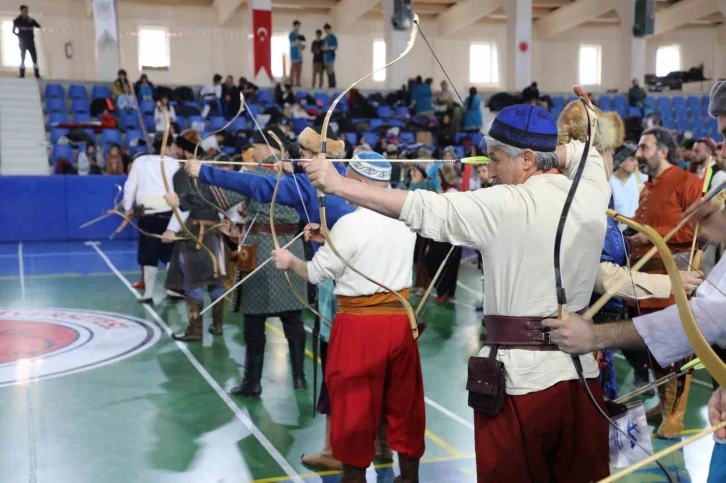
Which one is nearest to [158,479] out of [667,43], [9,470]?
[9,470]

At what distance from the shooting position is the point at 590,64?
2811 cm

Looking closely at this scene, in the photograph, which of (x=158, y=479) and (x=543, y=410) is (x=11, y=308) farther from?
(x=543, y=410)

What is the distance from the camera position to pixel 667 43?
92.0 ft

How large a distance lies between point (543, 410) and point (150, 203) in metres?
6.12

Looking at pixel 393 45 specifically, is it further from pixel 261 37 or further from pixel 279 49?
pixel 279 49

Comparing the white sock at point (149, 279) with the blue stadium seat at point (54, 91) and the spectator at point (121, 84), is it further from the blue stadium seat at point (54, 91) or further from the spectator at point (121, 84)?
the blue stadium seat at point (54, 91)

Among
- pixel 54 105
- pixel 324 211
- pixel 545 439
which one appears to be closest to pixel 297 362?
pixel 324 211

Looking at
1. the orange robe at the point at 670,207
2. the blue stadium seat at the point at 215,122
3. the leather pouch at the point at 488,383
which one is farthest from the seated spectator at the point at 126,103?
the leather pouch at the point at 488,383

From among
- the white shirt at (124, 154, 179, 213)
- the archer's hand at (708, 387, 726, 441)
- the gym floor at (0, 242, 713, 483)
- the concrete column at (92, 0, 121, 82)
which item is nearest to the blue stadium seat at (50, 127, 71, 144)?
the concrete column at (92, 0, 121, 82)

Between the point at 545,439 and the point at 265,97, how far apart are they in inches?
652

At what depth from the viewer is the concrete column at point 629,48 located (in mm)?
22312

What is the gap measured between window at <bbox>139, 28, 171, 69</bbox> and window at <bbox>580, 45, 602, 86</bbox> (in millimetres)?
13155

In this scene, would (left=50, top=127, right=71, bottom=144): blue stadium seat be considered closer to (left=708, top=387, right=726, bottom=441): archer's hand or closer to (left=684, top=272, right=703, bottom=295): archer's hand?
(left=684, top=272, right=703, bottom=295): archer's hand

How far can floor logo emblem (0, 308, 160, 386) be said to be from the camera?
5.80 meters
